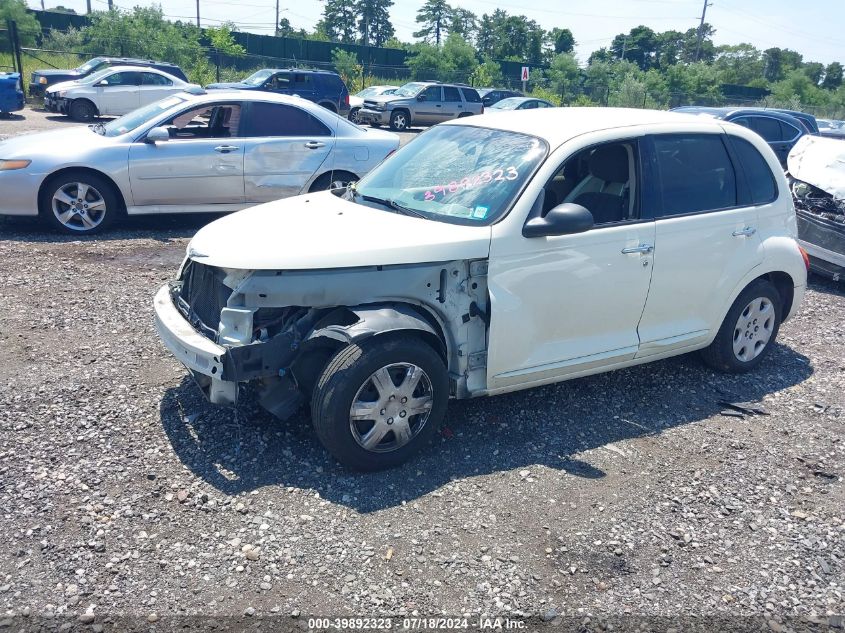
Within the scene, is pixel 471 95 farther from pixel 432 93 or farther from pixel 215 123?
pixel 215 123

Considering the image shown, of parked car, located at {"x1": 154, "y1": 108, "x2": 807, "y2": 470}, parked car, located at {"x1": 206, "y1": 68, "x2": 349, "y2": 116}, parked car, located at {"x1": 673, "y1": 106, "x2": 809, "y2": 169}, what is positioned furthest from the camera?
parked car, located at {"x1": 206, "y1": 68, "x2": 349, "y2": 116}

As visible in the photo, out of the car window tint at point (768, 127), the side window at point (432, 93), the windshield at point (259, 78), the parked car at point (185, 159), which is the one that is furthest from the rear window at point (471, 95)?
the parked car at point (185, 159)

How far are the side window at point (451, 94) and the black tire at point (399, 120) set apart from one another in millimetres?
1812

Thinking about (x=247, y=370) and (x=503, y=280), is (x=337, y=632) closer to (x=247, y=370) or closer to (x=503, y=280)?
(x=247, y=370)

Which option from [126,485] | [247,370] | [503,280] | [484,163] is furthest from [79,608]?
[484,163]

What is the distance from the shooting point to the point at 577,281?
14.3ft

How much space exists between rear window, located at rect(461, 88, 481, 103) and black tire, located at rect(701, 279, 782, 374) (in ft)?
74.8

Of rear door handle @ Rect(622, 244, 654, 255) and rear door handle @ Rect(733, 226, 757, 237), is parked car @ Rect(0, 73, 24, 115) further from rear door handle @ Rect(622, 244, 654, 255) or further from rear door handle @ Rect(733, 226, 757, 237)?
rear door handle @ Rect(733, 226, 757, 237)

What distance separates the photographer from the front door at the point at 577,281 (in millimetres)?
4156

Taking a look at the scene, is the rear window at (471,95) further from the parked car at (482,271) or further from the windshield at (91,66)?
the parked car at (482,271)

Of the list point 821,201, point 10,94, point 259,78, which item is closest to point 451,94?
point 259,78

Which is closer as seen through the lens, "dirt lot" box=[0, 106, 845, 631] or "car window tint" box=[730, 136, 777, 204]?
"dirt lot" box=[0, 106, 845, 631]

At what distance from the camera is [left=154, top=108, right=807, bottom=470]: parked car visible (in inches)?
152

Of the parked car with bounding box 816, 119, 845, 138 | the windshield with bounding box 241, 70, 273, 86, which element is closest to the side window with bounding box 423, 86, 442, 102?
the windshield with bounding box 241, 70, 273, 86
